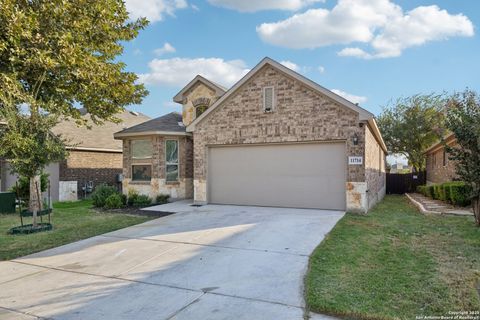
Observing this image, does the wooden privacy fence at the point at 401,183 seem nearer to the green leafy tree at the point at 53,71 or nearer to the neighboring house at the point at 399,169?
the green leafy tree at the point at 53,71

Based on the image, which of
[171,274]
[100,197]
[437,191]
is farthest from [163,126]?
[437,191]

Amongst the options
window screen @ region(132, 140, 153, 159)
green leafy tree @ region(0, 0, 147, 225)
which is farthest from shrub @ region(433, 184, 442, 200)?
green leafy tree @ region(0, 0, 147, 225)

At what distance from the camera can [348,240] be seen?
23.8 feet

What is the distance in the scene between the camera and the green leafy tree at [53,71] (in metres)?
8.67

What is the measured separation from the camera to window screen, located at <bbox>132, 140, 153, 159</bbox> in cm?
1502

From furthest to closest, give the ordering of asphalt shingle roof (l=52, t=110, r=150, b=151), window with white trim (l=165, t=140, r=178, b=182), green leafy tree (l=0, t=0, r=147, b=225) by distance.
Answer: asphalt shingle roof (l=52, t=110, r=150, b=151) < window with white trim (l=165, t=140, r=178, b=182) < green leafy tree (l=0, t=0, r=147, b=225)

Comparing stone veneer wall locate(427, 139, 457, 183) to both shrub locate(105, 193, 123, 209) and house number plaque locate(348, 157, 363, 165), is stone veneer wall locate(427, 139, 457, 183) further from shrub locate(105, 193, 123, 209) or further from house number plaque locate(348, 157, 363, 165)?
shrub locate(105, 193, 123, 209)

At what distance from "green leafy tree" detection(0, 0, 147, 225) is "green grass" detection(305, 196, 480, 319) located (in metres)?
7.80

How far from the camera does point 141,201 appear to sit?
14.4m

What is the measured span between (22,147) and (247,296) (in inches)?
280

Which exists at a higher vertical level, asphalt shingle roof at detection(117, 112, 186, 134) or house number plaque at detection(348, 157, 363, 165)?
asphalt shingle roof at detection(117, 112, 186, 134)

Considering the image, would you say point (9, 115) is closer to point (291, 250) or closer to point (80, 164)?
point (291, 250)

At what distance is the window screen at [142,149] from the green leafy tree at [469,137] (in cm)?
1166

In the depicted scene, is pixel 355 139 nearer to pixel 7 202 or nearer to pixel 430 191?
pixel 430 191
